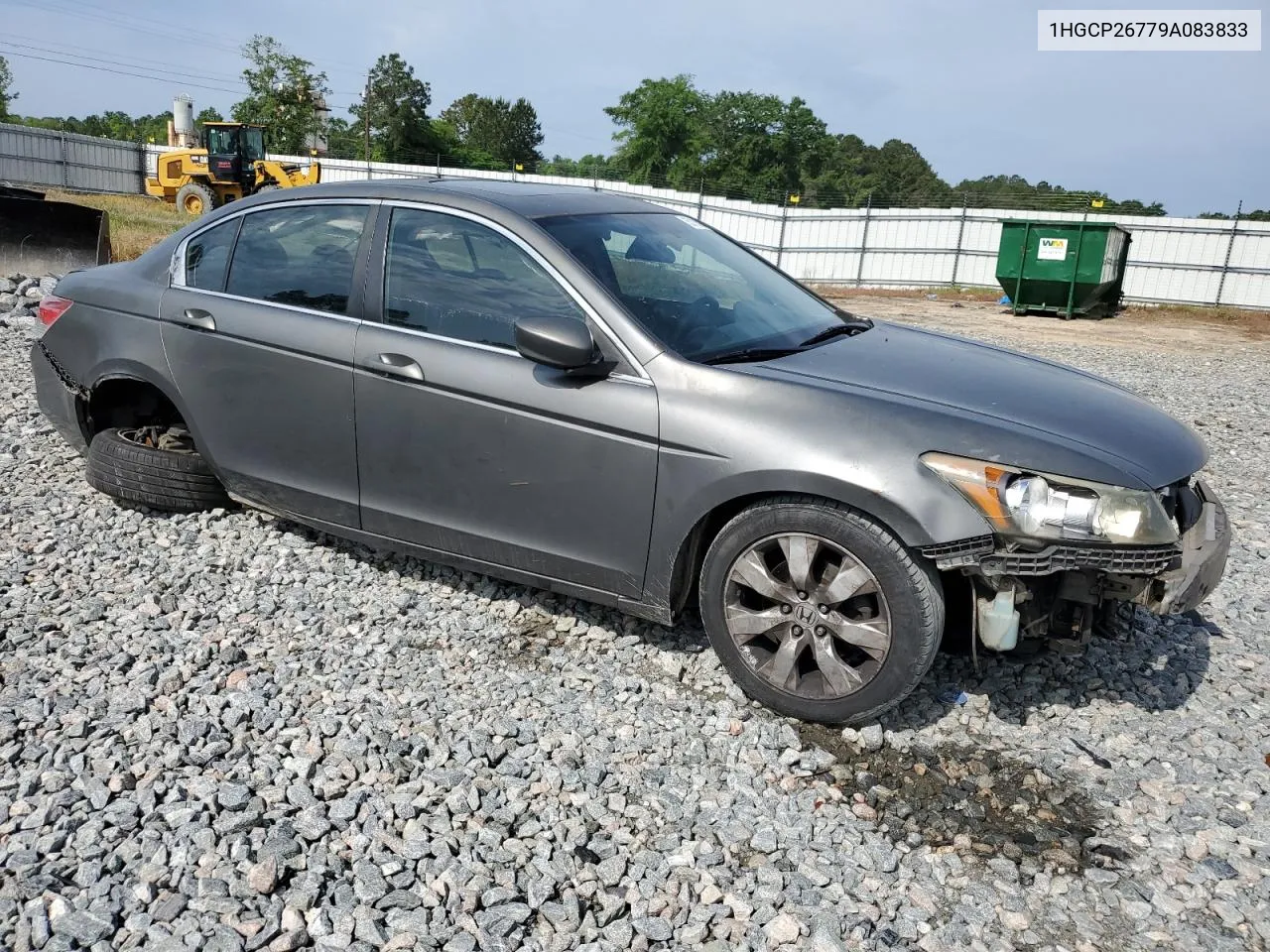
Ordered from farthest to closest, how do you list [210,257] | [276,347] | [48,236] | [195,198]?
[195,198], [48,236], [210,257], [276,347]

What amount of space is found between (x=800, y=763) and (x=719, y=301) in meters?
1.81

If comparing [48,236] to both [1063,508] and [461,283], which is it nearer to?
[461,283]

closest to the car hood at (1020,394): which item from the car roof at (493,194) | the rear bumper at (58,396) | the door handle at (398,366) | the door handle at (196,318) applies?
the car roof at (493,194)

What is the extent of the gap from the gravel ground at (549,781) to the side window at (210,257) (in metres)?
1.26

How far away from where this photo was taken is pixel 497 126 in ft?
330

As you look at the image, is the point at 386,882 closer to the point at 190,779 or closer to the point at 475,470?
the point at 190,779

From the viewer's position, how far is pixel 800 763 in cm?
313

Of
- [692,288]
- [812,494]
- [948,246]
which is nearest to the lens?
[812,494]

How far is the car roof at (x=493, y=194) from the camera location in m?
3.83

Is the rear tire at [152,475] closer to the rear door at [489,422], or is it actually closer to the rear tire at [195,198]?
the rear door at [489,422]

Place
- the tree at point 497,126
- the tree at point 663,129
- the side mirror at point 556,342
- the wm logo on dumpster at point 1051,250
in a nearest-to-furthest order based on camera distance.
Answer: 1. the side mirror at point 556,342
2. the wm logo on dumpster at point 1051,250
3. the tree at point 663,129
4. the tree at point 497,126

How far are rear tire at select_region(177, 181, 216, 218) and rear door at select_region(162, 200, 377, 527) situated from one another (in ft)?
81.4

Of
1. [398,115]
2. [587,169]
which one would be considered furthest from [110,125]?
[587,169]

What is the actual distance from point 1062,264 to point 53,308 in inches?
769
